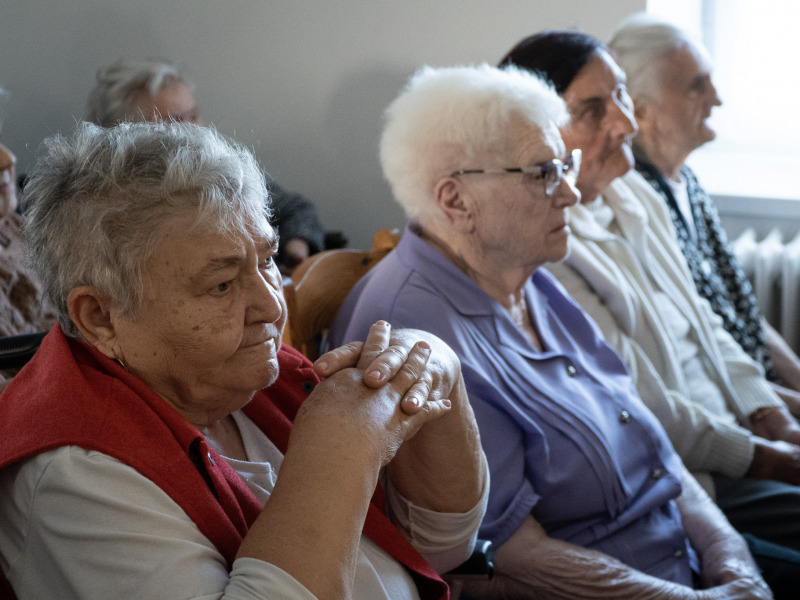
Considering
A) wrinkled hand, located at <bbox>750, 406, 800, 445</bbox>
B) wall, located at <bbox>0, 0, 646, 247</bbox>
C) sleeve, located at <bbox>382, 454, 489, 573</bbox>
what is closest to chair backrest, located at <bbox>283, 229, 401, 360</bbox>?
sleeve, located at <bbox>382, 454, 489, 573</bbox>

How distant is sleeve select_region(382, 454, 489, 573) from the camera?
1.12 m

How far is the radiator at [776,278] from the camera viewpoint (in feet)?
9.41

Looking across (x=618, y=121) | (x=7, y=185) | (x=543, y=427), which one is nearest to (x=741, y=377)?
(x=618, y=121)

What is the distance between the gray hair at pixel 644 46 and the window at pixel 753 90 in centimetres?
86

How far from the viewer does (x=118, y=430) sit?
2.70ft

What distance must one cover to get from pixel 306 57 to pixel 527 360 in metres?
1.54

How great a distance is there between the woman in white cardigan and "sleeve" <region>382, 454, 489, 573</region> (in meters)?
0.85

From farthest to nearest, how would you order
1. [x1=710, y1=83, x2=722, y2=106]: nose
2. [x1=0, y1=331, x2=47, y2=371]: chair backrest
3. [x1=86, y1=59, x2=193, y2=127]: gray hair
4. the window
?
the window < [x1=710, y1=83, x2=722, y2=106]: nose < [x1=86, y1=59, x2=193, y2=127]: gray hair < [x1=0, y1=331, x2=47, y2=371]: chair backrest

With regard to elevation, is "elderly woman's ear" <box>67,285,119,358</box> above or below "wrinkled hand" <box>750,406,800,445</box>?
above

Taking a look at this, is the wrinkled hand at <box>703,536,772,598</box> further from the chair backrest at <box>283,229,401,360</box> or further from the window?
the window

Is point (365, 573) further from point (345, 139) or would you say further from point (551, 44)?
point (345, 139)

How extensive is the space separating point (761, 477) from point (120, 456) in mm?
1590

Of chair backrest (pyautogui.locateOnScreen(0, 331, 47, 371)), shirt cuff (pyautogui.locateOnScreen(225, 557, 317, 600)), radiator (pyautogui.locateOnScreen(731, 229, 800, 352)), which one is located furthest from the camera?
radiator (pyautogui.locateOnScreen(731, 229, 800, 352))

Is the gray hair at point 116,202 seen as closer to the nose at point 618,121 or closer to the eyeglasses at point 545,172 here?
the eyeglasses at point 545,172
